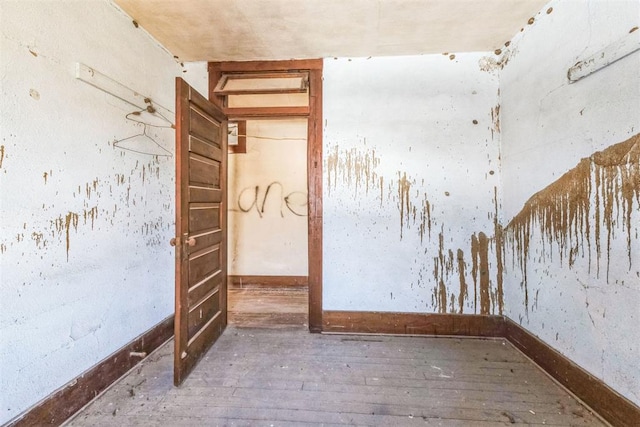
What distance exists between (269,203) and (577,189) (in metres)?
3.10

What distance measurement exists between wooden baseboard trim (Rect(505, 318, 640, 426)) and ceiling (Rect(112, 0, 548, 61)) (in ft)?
7.18

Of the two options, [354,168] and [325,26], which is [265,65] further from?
[354,168]

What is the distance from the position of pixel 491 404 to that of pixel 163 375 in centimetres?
195

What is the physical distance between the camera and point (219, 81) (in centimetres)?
252

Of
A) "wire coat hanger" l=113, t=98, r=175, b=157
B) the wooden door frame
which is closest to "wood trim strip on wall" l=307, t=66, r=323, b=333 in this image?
the wooden door frame

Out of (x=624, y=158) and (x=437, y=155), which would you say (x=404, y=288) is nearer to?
(x=437, y=155)

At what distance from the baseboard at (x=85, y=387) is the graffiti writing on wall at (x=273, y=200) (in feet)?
6.58

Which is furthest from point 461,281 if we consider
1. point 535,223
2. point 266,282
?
point 266,282

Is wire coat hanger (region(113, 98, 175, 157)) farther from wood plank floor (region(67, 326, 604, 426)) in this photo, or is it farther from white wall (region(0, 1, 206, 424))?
wood plank floor (region(67, 326, 604, 426))

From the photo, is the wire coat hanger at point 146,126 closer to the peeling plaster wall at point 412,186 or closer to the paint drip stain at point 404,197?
the peeling plaster wall at point 412,186

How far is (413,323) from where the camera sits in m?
2.40

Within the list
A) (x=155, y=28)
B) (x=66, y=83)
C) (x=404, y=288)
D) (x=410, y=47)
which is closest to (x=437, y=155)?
(x=410, y=47)

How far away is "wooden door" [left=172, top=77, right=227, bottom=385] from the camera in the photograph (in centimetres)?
173

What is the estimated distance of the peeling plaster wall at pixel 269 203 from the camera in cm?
383
